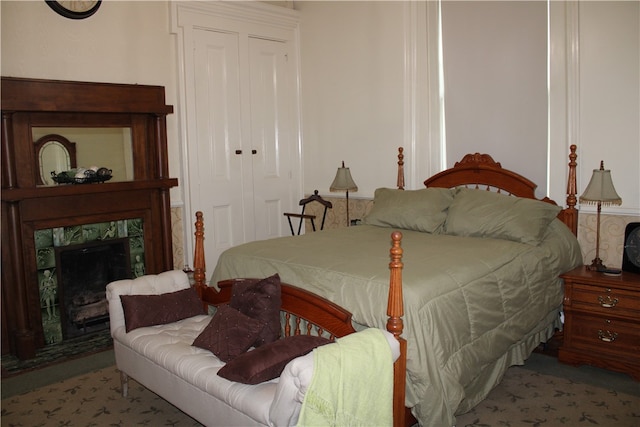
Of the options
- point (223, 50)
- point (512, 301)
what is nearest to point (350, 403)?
point (512, 301)

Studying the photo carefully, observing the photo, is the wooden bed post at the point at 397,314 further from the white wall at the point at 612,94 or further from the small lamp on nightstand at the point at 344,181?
the small lamp on nightstand at the point at 344,181

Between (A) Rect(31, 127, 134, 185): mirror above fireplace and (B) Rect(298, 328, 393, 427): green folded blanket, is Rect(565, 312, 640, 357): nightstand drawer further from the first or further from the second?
(A) Rect(31, 127, 134, 185): mirror above fireplace

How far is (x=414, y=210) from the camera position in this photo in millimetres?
4008

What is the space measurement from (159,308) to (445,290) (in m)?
1.58

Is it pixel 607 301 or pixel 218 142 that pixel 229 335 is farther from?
pixel 218 142

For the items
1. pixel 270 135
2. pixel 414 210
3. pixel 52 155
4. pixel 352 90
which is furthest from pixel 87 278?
pixel 352 90

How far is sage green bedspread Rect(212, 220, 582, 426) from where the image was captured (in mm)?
2469

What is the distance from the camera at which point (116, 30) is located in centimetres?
439

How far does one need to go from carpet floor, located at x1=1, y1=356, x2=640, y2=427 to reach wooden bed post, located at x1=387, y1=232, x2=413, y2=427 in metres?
0.57

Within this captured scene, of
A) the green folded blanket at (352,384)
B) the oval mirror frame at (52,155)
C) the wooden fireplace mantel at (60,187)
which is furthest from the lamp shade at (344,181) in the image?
the green folded blanket at (352,384)

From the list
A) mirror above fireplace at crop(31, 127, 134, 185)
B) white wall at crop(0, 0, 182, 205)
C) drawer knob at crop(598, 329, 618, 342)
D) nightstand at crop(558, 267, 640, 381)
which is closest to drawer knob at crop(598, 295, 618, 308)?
nightstand at crop(558, 267, 640, 381)

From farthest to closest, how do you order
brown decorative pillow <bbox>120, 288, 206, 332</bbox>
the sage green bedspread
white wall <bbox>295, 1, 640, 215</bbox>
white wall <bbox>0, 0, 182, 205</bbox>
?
1. white wall <bbox>0, 0, 182, 205</bbox>
2. white wall <bbox>295, 1, 640, 215</bbox>
3. brown decorative pillow <bbox>120, 288, 206, 332</bbox>
4. the sage green bedspread

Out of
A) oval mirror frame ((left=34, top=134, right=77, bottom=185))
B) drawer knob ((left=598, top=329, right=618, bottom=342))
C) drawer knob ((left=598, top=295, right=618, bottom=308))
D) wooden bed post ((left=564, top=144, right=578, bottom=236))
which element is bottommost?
drawer knob ((left=598, top=329, right=618, bottom=342))

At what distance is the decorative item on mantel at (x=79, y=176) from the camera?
13.3 feet
